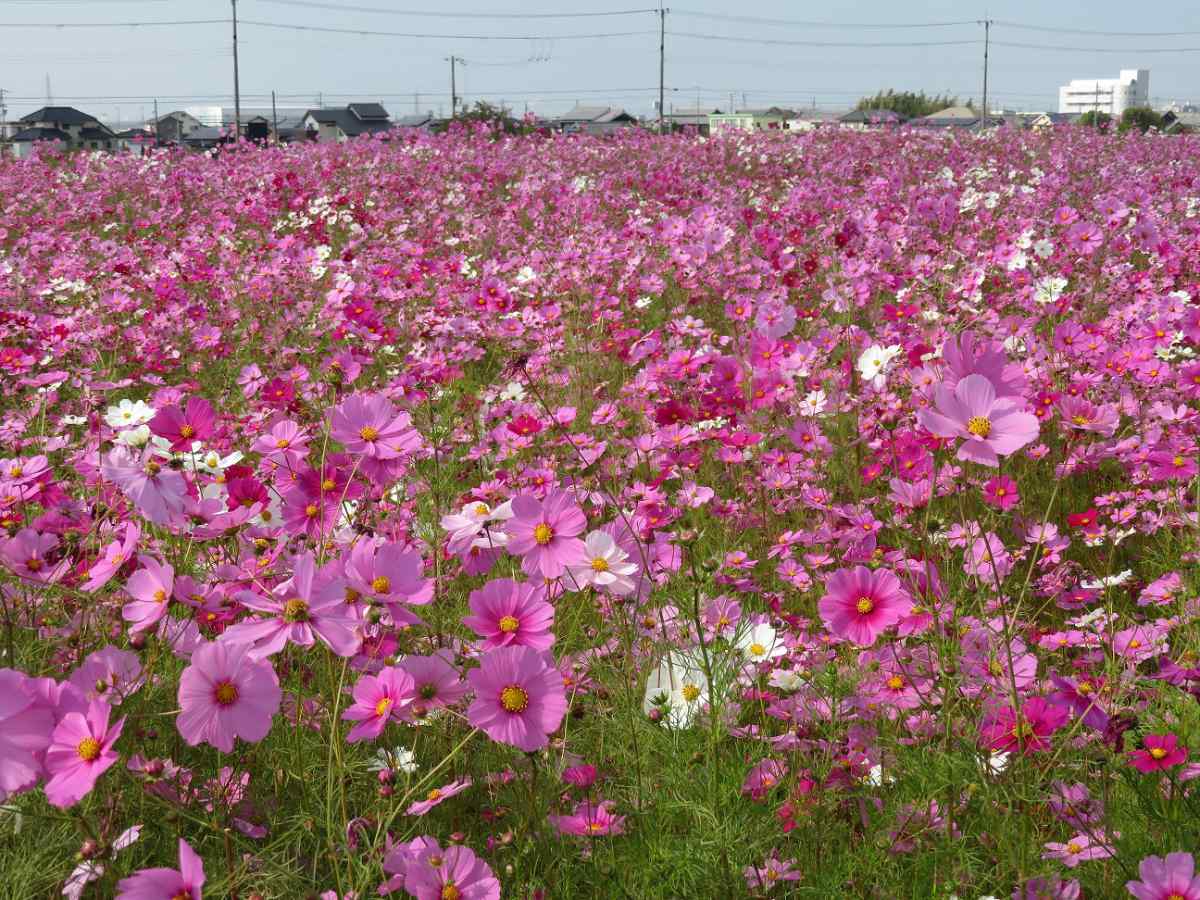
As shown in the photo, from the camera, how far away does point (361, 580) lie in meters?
1.25

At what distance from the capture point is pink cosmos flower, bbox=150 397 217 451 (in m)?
1.71

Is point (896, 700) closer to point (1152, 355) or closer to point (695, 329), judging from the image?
point (1152, 355)

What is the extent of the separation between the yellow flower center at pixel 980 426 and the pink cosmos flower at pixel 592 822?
27.5 inches

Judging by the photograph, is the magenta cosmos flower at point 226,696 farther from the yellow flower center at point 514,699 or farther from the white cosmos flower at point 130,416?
the white cosmos flower at point 130,416

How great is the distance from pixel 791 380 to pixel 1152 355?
1.15m

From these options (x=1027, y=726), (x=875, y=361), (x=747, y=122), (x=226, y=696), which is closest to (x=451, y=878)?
(x=226, y=696)

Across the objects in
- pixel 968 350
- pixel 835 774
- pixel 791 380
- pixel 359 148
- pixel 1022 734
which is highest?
pixel 359 148

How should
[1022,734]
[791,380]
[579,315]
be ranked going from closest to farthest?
[1022,734]
[791,380]
[579,315]

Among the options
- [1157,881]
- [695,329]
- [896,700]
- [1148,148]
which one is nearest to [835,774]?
[896,700]

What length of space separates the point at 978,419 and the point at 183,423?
1264mm

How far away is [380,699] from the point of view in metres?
1.35

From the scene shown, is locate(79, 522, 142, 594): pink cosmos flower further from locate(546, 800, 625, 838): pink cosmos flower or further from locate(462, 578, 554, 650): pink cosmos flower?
locate(546, 800, 625, 838): pink cosmos flower

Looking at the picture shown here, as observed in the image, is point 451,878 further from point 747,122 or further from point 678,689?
point 747,122

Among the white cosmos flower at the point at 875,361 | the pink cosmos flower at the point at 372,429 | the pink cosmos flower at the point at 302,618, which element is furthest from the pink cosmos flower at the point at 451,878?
the white cosmos flower at the point at 875,361
